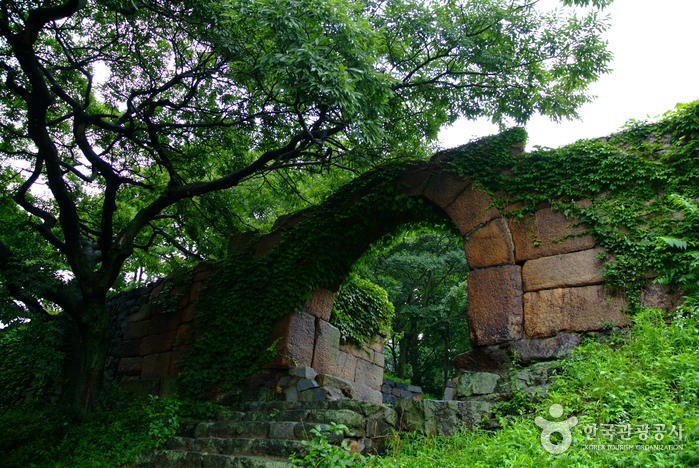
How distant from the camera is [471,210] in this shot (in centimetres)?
499

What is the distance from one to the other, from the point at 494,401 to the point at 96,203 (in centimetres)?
923

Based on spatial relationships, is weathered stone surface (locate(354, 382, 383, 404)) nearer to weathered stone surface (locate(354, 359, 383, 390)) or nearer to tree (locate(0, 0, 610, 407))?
weathered stone surface (locate(354, 359, 383, 390))

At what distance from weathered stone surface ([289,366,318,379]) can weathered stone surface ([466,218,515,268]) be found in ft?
8.52

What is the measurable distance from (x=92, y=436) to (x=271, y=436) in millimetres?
2642

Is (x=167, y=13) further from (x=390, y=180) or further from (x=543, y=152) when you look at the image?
(x=543, y=152)

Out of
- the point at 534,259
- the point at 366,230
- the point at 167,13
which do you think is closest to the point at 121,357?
the point at 366,230

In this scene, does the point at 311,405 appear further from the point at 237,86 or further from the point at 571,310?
the point at 237,86

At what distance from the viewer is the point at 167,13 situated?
20.4ft

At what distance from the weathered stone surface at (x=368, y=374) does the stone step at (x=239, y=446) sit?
316 cm

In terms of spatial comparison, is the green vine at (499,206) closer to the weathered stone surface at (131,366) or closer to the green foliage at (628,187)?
the green foliage at (628,187)

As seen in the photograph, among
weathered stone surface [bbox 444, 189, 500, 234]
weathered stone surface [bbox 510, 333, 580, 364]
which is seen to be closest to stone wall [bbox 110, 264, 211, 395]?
weathered stone surface [bbox 444, 189, 500, 234]

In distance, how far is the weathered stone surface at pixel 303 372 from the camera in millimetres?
5914

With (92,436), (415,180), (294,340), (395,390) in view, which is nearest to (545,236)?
(415,180)

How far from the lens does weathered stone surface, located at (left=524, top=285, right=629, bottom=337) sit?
3855mm
